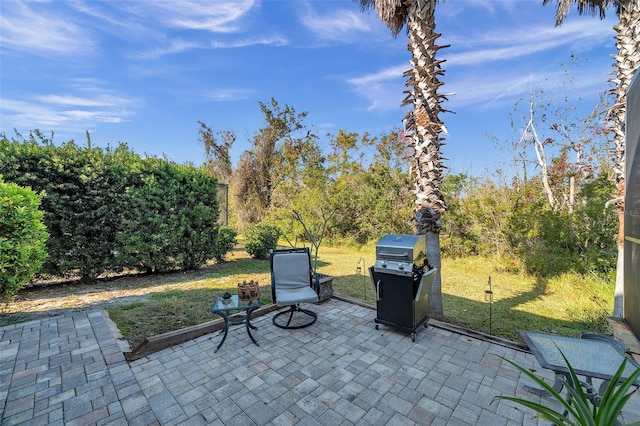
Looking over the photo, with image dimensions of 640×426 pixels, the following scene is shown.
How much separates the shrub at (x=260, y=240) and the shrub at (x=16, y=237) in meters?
5.43

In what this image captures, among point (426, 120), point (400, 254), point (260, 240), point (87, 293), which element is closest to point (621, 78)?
point (426, 120)

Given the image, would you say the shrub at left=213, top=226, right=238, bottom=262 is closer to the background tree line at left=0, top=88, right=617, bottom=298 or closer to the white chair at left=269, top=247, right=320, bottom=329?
the background tree line at left=0, top=88, right=617, bottom=298

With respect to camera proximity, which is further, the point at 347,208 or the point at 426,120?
the point at 347,208

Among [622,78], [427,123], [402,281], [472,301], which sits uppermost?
[622,78]

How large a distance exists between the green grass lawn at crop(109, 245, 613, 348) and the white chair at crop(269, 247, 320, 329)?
3.18 feet

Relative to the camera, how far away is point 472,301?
17.7 ft

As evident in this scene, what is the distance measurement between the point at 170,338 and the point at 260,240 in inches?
229

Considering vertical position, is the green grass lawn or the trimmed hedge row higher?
the trimmed hedge row

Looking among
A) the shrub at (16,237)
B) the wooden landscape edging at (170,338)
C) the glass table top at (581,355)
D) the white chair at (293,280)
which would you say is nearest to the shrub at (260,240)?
the white chair at (293,280)

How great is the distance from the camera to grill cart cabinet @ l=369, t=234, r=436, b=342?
3393 millimetres

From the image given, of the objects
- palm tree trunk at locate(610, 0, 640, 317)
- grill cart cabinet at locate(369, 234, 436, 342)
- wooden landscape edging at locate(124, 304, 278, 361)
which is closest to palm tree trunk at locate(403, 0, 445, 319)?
grill cart cabinet at locate(369, 234, 436, 342)

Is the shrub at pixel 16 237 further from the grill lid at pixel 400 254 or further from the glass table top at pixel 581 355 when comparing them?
the glass table top at pixel 581 355

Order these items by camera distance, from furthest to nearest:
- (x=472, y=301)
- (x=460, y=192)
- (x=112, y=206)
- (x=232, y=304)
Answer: (x=460, y=192)
(x=112, y=206)
(x=472, y=301)
(x=232, y=304)

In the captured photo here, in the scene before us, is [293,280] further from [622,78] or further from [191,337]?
[622,78]
